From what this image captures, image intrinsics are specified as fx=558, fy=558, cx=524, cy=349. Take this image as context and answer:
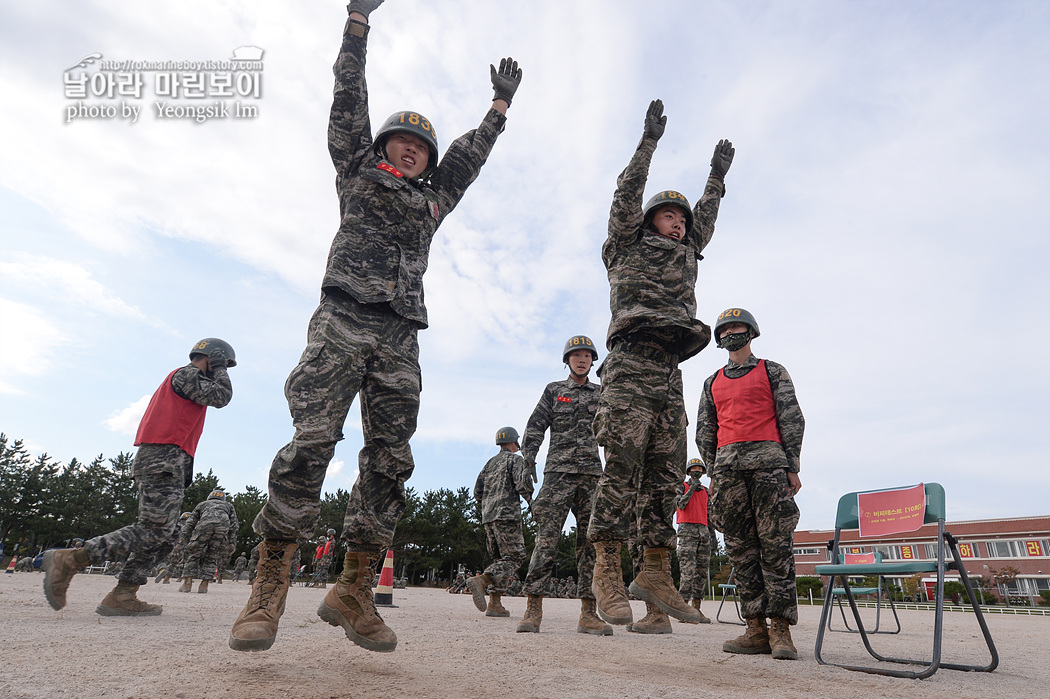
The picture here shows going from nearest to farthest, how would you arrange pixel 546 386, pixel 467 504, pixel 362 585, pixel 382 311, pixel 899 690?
pixel 899 690 < pixel 362 585 < pixel 382 311 < pixel 546 386 < pixel 467 504

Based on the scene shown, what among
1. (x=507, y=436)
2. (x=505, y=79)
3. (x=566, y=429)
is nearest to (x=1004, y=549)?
(x=507, y=436)

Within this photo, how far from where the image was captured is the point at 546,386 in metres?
7.29

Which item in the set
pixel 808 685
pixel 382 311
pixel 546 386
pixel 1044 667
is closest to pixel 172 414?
pixel 382 311

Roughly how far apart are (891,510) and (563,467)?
3437mm

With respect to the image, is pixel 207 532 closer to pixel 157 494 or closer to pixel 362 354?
pixel 157 494

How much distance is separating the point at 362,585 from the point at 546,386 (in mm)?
4628

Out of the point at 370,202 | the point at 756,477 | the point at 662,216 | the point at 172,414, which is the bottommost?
the point at 756,477

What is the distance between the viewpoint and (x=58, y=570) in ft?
15.1

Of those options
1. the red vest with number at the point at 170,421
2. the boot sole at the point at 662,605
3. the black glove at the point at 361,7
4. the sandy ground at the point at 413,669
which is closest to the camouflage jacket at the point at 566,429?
the boot sole at the point at 662,605

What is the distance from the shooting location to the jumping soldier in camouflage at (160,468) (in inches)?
198

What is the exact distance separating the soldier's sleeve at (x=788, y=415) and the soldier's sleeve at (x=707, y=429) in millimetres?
559

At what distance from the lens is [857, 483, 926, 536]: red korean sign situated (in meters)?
3.86

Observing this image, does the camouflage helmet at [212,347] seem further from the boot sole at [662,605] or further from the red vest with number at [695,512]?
the red vest with number at [695,512]

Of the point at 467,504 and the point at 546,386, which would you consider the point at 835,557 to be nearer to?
the point at 546,386
